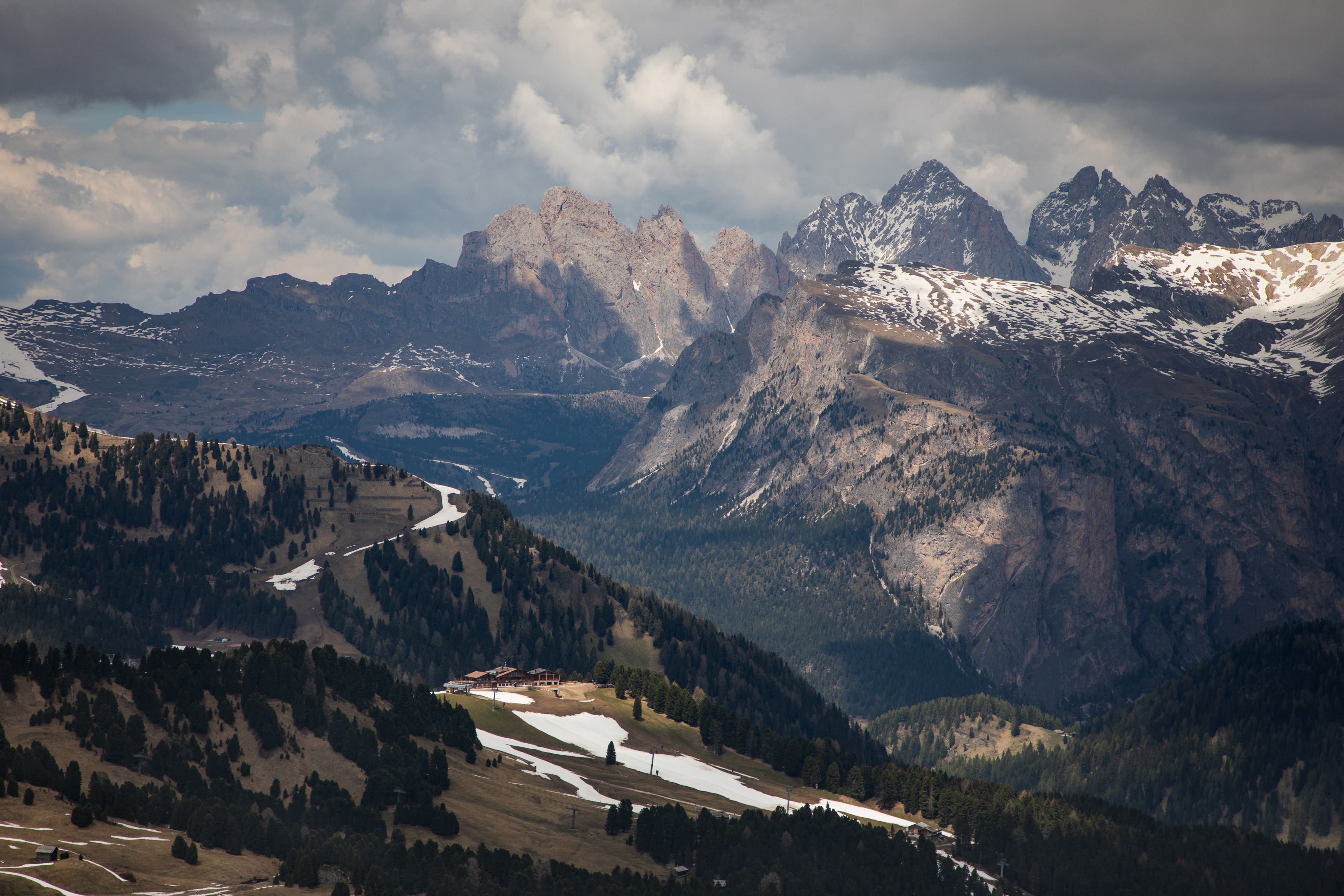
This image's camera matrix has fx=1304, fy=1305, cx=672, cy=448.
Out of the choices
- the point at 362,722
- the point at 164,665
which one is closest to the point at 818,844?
the point at 362,722

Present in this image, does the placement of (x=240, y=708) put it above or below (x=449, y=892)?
above

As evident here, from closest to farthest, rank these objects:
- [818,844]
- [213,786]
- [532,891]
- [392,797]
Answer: [532,891]
[213,786]
[392,797]
[818,844]

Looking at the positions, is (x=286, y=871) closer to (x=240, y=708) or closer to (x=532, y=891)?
(x=532, y=891)

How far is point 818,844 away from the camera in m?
189

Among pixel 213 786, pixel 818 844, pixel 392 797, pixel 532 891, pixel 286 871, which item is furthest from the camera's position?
pixel 818 844

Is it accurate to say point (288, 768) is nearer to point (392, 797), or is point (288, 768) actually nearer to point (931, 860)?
point (392, 797)

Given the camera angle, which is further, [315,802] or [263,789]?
[263,789]

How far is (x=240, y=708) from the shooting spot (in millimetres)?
184750

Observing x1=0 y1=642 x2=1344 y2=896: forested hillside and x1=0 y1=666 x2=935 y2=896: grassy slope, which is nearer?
x1=0 y1=666 x2=935 y2=896: grassy slope

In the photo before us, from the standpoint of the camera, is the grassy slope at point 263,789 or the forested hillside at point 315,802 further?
the forested hillside at point 315,802

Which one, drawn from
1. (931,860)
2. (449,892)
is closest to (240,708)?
(449,892)

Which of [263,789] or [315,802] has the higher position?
[263,789]

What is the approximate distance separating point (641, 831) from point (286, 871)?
54.2 metres

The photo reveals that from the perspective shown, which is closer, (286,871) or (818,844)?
(286,871)
